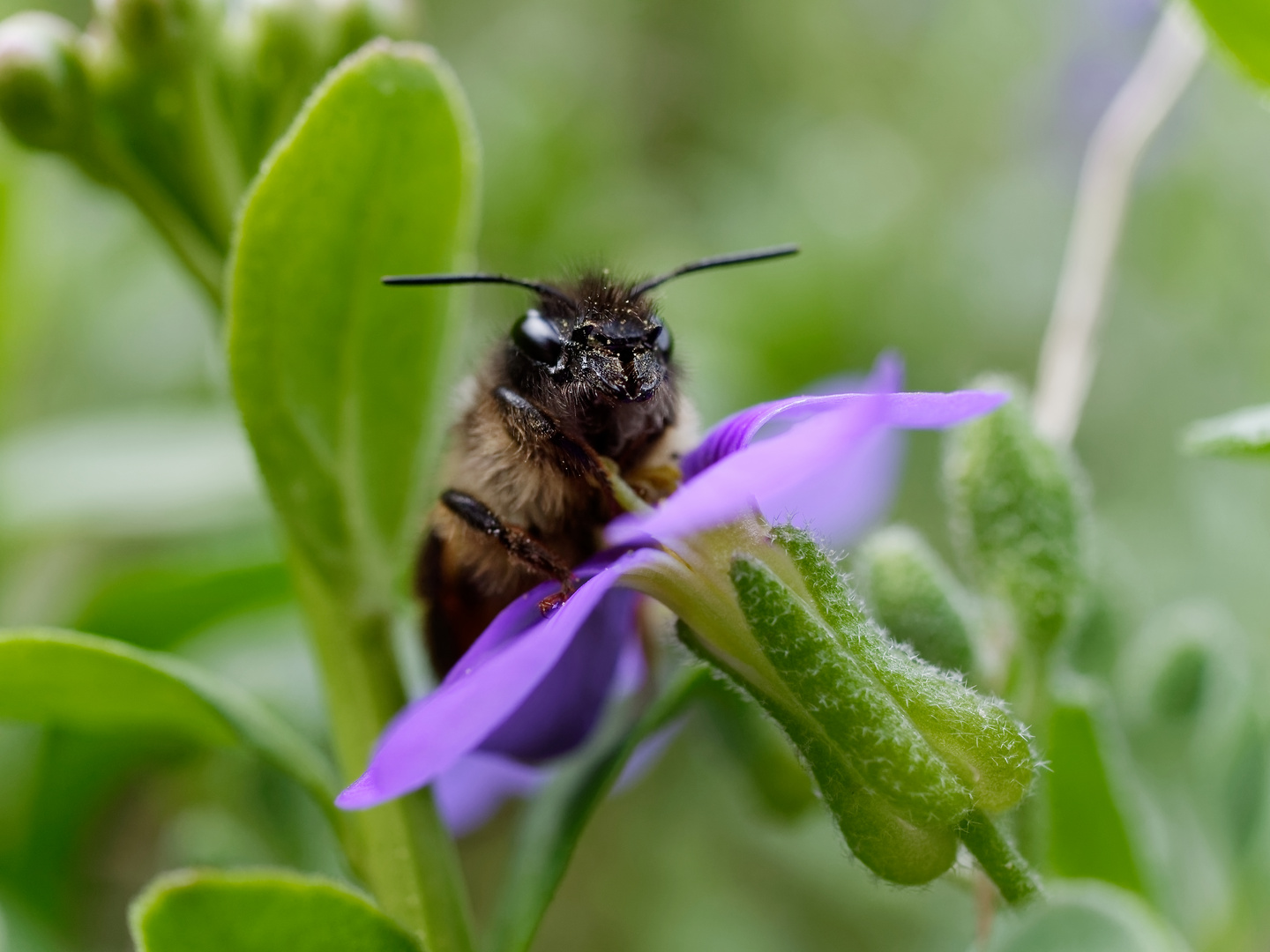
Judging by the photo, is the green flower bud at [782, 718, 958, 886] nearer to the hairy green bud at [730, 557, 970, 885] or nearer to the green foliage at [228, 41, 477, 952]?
the hairy green bud at [730, 557, 970, 885]

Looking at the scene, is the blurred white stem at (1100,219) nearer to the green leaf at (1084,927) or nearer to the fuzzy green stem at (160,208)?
the green leaf at (1084,927)

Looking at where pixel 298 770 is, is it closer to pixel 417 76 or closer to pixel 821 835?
pixel 417 76

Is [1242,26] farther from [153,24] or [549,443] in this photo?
[153,24]

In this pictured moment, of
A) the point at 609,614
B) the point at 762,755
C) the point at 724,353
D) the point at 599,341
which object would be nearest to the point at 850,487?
the point at 762,755

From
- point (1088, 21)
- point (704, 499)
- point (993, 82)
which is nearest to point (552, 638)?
point (704, 499)

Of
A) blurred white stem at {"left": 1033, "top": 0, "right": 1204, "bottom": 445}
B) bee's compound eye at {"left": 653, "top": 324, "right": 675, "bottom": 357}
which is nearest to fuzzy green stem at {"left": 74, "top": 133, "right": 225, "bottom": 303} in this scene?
bee's compound eye at {"left": 653, "top": 324, "right": 675, "bottom": 357}
